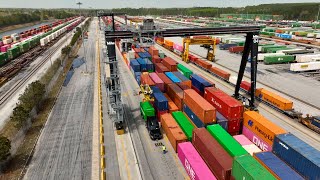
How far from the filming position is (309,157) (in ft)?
69.2

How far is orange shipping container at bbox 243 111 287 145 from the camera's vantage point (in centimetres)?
2642

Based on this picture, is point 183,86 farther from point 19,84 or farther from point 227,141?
point 19,84

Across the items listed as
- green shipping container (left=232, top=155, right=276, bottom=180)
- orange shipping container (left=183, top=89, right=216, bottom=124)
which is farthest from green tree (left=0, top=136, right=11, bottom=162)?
green shipping container (left=232, top=155, right=276, bottom=180)

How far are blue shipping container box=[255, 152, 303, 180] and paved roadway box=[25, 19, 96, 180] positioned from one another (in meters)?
18.2

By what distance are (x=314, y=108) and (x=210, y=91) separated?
71.4 ft

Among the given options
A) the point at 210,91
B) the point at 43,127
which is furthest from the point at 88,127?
the point at 210,91

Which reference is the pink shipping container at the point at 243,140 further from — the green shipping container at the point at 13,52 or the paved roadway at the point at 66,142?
the green shipping container at the point at 13,52

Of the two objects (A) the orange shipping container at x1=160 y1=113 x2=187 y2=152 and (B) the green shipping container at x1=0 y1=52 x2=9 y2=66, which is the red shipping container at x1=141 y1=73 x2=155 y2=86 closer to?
(A) the orange shipping container at x1=160 y1=113 x2=187 y2=152

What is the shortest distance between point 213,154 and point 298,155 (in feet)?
25.8

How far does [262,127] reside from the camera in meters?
27.8

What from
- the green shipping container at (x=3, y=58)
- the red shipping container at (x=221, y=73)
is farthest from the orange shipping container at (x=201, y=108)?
the green shipping container at (x=3, y=58)

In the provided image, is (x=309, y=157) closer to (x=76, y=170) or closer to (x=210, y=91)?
(x=210, y=91)

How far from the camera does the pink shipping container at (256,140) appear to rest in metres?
27.3

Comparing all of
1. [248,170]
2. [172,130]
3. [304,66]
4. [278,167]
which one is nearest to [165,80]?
[172,130]
